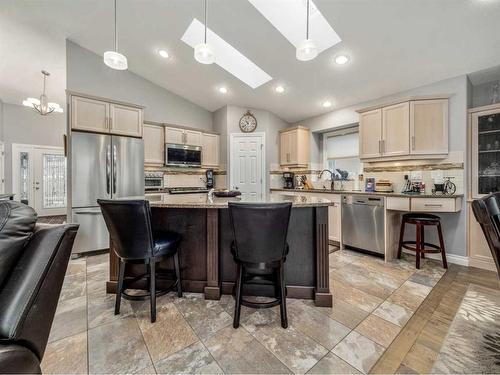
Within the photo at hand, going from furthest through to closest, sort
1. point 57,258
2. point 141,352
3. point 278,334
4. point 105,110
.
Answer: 1. point 105,110
2. point 278,334
3. point 141,352
4. point 57,258

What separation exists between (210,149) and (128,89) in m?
1.90

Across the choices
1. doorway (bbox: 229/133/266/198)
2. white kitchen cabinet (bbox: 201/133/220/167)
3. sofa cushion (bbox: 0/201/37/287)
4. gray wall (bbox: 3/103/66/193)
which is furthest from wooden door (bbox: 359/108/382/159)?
gray wall (bbox: 3/103/66/193)

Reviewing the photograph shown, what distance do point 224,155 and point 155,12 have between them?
8.70ft

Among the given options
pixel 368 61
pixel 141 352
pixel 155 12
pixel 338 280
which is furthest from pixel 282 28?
pixel 141 352

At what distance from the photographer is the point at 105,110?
342cm

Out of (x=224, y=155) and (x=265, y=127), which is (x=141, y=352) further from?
(x=265, y=127)

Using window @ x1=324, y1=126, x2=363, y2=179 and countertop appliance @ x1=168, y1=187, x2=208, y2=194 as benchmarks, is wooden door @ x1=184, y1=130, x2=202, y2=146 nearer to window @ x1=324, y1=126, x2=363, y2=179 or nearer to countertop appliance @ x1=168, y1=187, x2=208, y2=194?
countertop appliance @ x1=168, y1=187, x2=208, y2=194

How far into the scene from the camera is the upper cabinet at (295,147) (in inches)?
180

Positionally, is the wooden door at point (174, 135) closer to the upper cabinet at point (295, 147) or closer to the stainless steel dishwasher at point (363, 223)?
the upper cabinet at point (295, 147)

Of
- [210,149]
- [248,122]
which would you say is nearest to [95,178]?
[210,149]

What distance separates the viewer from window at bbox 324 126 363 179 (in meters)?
4.21

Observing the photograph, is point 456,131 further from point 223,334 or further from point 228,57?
point 223,334

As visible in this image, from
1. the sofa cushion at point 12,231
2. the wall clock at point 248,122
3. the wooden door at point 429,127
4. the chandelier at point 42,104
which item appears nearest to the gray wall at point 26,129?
the chandelier at point 42,104

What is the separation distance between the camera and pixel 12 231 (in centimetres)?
84
